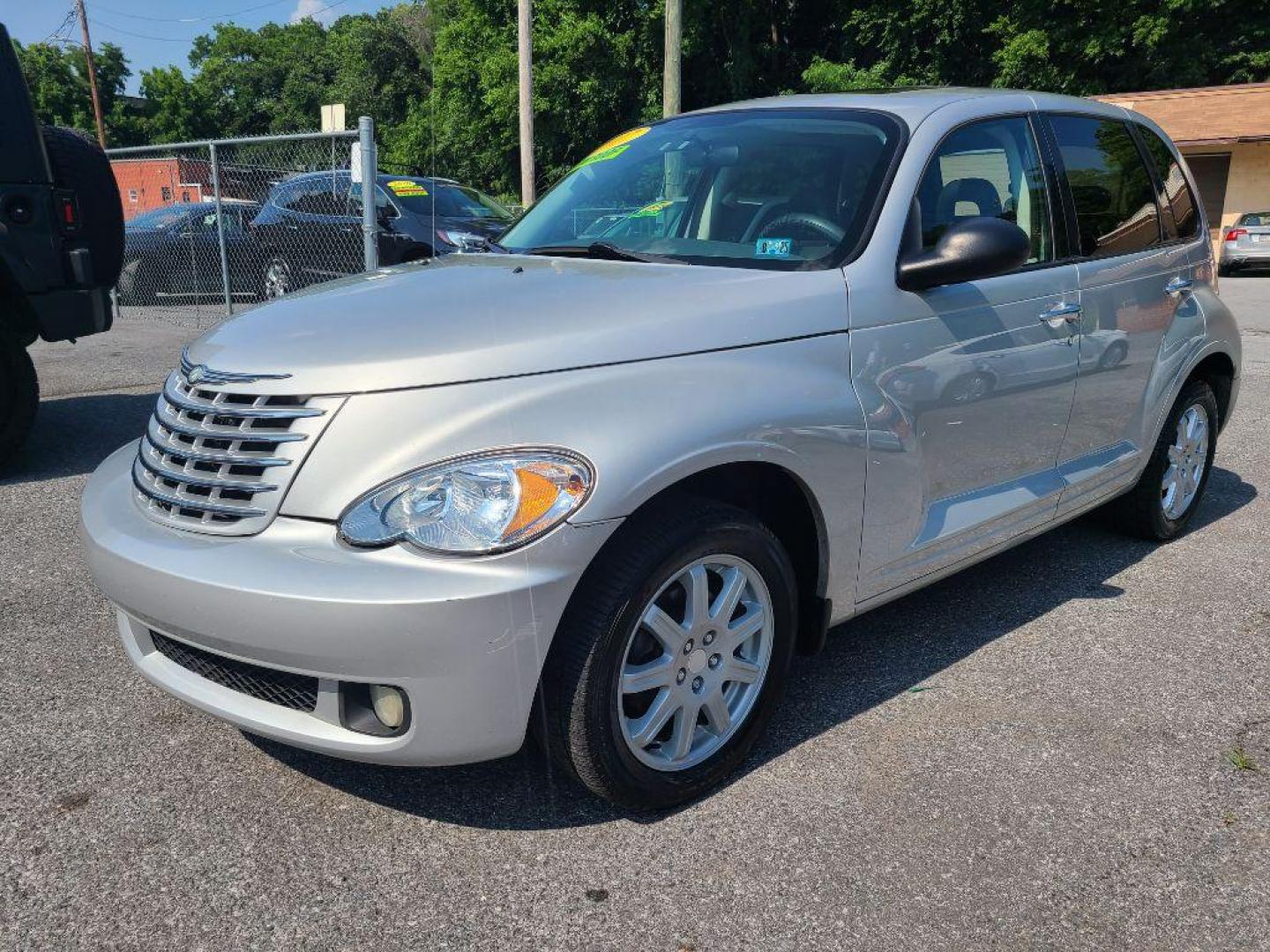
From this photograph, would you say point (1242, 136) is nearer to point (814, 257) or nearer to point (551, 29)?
point (551, 29)

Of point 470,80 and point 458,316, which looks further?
point 470,80

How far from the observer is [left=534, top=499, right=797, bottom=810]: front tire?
231 centimetres

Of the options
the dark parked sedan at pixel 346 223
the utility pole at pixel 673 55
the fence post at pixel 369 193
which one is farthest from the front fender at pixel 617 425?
the utility pole at pixel 673 55

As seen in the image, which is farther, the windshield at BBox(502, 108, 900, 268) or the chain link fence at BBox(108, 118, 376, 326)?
the chain link fence at BBox(108, 118, 376, 326)

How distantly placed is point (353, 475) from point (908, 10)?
32261mm

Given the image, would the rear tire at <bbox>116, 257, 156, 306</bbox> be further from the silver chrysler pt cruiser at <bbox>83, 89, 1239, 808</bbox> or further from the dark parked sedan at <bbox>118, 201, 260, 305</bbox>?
the silver chrysler pt cruiser at <bbox>83, 89, 1239, 808</bbox>

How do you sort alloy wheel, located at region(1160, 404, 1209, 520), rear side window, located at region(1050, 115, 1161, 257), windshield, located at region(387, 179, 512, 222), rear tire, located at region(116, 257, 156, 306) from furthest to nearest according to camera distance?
windshield, located at region(387, 179, 512, 222) < rear tire, located at region(116, 257, 156, 306) < alloy wheel, located at region(1160, 404, 1209, 520) < rear side window, located at region(1050, 115, 1161, 257)

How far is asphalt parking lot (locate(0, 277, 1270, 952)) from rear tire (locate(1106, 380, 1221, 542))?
863 millimetres

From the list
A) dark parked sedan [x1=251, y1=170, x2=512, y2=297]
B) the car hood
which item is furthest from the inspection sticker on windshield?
dark parked sedan [x1=251, y1=170, x2=512, y2=297]

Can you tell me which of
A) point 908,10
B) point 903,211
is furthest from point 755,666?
point 908,10

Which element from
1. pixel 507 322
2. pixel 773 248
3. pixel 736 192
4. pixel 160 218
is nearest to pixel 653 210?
pixel 736 192

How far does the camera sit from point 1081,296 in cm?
370

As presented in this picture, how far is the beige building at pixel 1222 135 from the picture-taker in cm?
2531

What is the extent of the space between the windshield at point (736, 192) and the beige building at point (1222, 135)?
2466 cm
